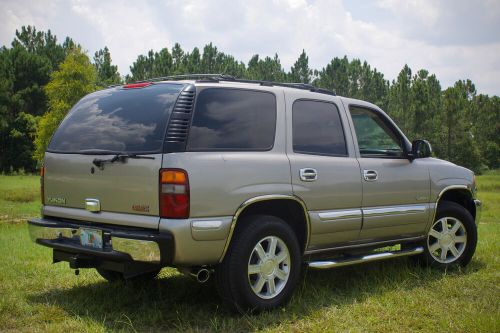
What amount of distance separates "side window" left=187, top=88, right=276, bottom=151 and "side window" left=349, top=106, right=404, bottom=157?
1.22 m

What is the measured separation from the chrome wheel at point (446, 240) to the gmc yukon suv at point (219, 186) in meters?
0.97

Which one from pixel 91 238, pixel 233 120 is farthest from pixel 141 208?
pixel 233 120

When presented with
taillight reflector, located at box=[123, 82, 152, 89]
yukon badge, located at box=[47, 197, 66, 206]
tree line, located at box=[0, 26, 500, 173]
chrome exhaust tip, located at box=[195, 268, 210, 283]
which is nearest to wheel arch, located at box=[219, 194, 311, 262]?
chrome exhaust tip, located at box=[195, 268, 210, 283]

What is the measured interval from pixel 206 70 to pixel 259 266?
63214 mm

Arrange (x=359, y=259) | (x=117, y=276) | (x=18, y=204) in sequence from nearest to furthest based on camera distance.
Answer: (x=359, y=259), (x=117, y=276), (x=18, y=204)

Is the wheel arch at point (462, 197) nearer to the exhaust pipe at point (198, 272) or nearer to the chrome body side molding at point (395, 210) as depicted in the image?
the chrome body side molding at point (395, 210)

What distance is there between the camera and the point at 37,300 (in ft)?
16.4

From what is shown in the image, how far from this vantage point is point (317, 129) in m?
5.30

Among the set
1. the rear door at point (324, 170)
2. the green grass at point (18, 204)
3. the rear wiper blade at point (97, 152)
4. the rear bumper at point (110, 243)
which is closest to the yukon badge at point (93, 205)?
the rear bumper at point (110, 243)

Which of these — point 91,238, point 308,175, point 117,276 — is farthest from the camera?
point 117,276

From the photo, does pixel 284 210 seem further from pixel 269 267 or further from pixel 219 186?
pixel 219 186

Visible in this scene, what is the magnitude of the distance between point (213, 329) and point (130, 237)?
3.09 feet

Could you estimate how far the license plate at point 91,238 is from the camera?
4383 millimetres

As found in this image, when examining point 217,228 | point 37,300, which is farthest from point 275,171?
point 37,300
